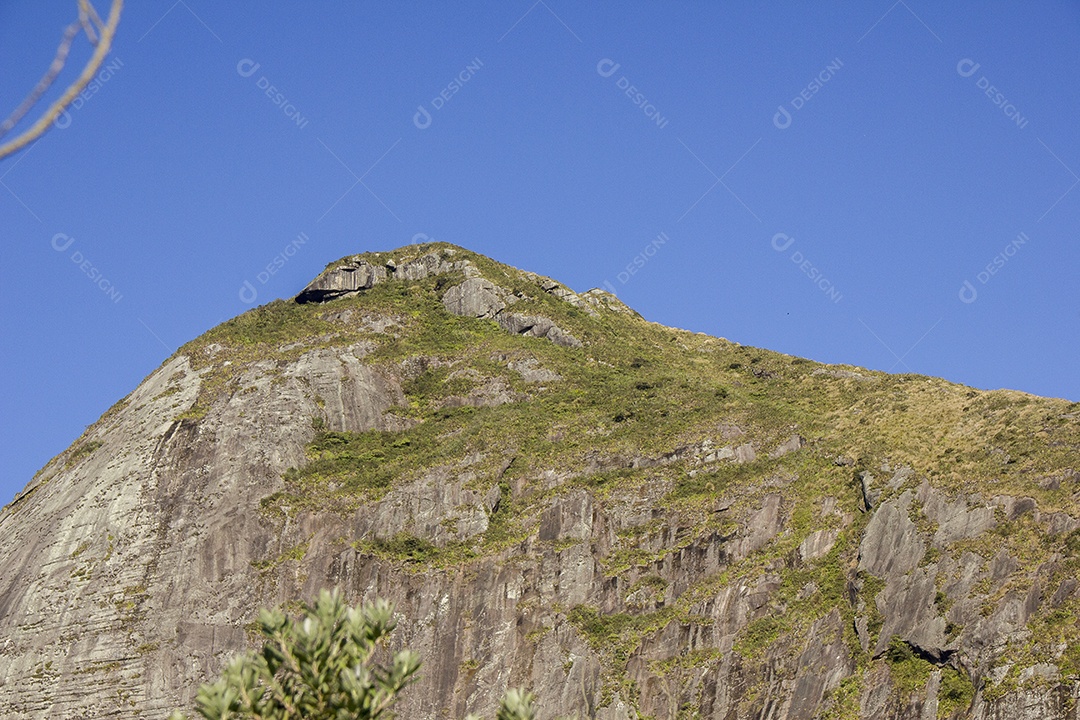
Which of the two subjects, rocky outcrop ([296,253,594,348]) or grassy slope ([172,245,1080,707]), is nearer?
grassy slope ([172,245,1080,707])

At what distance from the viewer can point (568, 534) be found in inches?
2729

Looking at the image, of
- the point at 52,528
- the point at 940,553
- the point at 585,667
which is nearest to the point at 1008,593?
the point at 940,553

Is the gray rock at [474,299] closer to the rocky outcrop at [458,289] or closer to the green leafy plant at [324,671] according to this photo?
A: the rocky outcrop at [458,289]

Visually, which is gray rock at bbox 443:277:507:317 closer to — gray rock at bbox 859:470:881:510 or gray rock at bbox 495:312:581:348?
gray rock at bbox 495:312:581:348

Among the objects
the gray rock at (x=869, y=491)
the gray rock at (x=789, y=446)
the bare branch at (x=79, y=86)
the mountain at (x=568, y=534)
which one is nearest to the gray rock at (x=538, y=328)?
the mountain at (x=568, y=534)

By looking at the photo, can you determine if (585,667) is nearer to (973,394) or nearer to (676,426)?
(676,426)

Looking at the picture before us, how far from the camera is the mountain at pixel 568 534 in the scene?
58156 millimetres

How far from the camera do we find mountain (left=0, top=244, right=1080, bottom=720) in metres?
58.2

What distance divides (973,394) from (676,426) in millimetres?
19831

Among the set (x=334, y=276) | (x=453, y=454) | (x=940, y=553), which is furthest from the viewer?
(x=334, y=276)

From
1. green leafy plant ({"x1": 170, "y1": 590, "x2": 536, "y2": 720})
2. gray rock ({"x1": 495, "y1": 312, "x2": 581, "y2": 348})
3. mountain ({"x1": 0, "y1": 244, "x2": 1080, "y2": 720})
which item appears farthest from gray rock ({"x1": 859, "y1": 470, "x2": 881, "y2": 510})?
green leafy plant ({"x1": 170, "y1": 590, "x2": 536, "y2": 720})

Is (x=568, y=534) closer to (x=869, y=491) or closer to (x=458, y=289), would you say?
(x=869, y=491)

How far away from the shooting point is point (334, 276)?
103 meters

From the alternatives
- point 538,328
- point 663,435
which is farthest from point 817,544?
point 538,328
